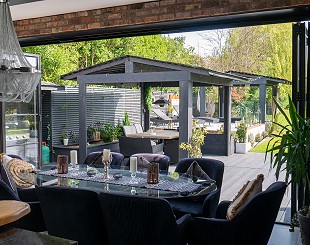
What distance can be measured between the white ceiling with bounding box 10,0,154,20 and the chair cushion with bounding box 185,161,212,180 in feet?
7.33

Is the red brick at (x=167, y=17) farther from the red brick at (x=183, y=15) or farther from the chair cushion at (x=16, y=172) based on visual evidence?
the chair cushion at (x=16, y=172)

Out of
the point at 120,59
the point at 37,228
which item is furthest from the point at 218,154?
the point at 37,228

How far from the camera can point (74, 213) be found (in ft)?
10.3

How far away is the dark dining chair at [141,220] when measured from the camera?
283 cm

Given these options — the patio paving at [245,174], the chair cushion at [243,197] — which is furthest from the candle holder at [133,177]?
the patio paving at [245,174]

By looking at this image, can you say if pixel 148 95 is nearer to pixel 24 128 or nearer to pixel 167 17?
pixel 24 128

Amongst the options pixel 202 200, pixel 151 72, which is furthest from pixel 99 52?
pixel 202 200

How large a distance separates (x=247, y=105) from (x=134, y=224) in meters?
14.1

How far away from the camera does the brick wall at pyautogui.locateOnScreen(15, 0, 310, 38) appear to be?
436cm

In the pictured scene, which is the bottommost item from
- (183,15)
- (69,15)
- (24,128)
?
(24,128)

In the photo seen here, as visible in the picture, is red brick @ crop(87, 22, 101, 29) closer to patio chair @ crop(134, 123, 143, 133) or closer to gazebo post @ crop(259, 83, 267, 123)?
patio chair @ crop(134, 123, 143, 133)

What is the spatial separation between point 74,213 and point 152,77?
224 inches

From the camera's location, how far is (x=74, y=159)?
181 inches

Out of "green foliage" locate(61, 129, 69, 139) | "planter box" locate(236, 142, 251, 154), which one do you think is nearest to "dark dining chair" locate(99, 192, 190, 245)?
"green foliage" locate(61, 129, 69, 139)
